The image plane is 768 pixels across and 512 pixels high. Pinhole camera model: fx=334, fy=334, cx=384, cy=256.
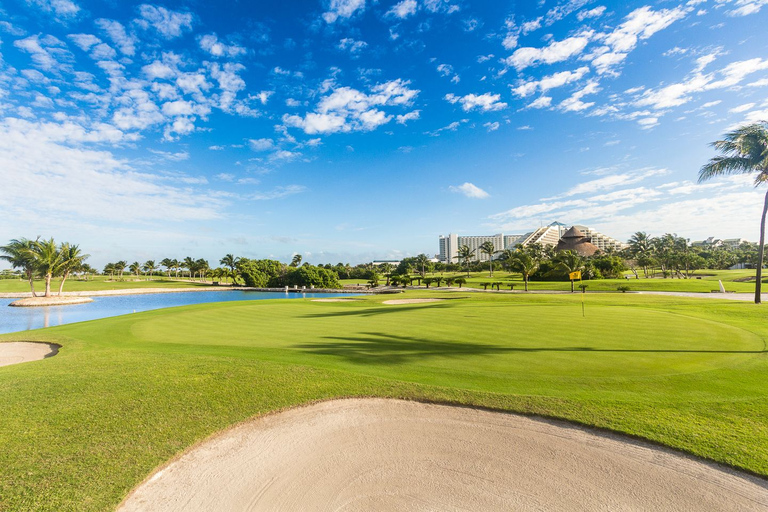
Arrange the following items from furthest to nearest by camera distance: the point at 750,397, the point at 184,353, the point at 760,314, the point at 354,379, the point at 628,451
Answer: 1. the point at 760,314
2. the point at 184,353
3. the point at 354,379
4. the point at 750,397
5. the point at 628,451

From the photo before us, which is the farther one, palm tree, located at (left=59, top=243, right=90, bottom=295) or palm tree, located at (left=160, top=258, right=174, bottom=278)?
palm tree, located at (left=160, top=258, right=174, bottom=278)

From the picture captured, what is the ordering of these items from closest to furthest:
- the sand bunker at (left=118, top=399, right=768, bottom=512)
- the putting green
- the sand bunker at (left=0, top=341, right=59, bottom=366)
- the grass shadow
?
the sand bunker at (left=118, top=399, right=768, bottom=512) → the putting green → the grass shadow → the sand bunker at (left=0, top=341, right=59, bottom=366)

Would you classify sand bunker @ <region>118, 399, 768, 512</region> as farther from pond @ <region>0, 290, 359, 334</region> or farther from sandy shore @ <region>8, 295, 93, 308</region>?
sandy shore @ <region>8, 295, 93, 308</region>

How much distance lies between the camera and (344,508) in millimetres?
4039

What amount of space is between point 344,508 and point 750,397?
7.91m

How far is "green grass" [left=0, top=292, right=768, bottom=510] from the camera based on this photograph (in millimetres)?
4859

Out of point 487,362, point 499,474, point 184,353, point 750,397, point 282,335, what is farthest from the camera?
point 282,335

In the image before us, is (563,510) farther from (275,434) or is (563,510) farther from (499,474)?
(275,434)

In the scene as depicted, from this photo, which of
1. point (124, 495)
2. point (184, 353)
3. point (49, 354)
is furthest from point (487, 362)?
point (49, 354)

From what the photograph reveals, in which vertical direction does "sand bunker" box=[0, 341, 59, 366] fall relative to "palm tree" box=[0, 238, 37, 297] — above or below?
below

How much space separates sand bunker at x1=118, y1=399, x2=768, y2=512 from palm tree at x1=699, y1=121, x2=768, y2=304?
21260 millimetres

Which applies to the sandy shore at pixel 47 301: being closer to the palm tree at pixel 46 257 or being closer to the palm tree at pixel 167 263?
the palm tree at pixel 46 257

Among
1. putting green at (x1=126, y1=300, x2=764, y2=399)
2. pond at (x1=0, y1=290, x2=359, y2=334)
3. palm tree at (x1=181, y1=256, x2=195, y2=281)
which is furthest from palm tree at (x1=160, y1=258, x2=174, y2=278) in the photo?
putting green at (x1=126, y1=300, x2=764, y2=399)

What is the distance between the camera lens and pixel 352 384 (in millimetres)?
7645
